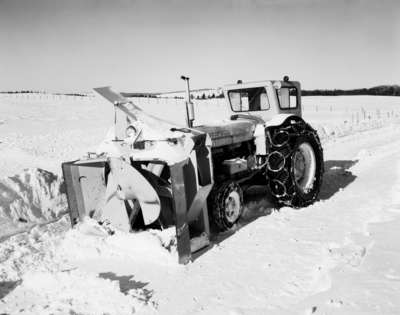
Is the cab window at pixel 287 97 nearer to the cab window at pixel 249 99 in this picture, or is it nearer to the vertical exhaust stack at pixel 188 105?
the cab window at pixel 249 99

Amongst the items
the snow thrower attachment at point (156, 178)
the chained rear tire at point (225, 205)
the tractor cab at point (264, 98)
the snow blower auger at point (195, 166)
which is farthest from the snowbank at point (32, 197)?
the tractor cab at point (264, 98)

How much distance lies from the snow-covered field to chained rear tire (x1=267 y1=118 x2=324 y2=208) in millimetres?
234

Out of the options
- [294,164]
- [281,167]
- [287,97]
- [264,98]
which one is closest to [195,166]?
[281,167]

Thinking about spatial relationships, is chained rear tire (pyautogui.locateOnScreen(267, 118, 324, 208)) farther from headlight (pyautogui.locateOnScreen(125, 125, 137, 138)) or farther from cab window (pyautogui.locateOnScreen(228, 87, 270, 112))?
headlight (pyautogui.locateOnScreen(125, 125, 137, 138))

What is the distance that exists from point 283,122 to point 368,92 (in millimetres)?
54105

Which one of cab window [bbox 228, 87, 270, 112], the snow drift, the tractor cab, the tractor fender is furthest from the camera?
cab window [bbox 228, 87, 270, 112]

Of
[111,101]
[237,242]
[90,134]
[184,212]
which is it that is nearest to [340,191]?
[237,242]

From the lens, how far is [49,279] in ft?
12.5

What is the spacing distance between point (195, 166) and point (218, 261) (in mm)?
1057

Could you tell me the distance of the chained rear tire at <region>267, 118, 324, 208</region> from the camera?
19.1 feet

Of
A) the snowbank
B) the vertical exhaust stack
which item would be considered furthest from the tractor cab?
the snowbank

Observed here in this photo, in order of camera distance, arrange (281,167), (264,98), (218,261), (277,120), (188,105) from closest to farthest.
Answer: (218,261), (188,105), (281,167), (277,120), (264,98)

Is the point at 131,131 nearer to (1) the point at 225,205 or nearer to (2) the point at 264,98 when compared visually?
(1) the point at 225,205

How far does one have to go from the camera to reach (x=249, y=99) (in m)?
6.60
